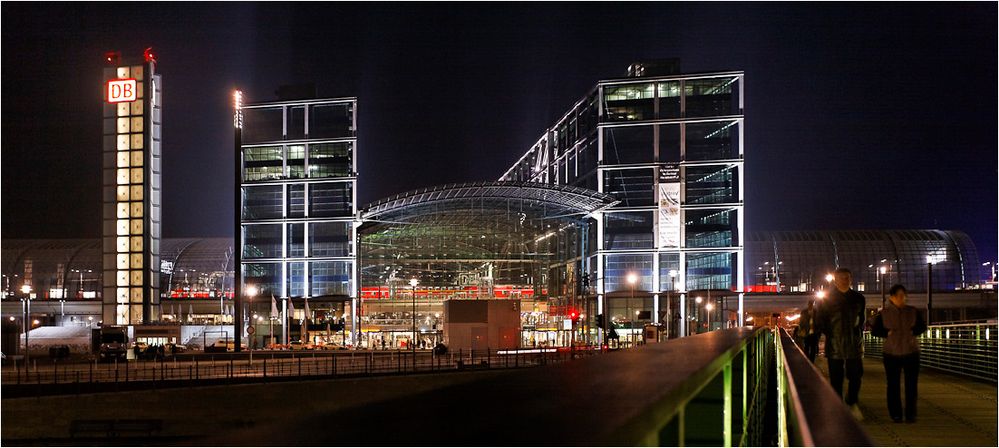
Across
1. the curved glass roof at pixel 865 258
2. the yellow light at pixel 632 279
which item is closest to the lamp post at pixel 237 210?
the yellow light at pixel 632 279

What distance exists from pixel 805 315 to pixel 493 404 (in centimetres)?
1559

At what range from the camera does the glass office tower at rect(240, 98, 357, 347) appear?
102 m

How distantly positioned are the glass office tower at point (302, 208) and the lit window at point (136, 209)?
16073 millimetres

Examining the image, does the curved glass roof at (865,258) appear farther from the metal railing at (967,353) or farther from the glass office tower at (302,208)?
the metal railing at (967,353)

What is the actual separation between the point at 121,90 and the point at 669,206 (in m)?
48.7

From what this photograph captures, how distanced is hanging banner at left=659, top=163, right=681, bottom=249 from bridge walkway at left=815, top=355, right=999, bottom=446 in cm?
7405

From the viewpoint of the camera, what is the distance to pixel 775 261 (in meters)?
136

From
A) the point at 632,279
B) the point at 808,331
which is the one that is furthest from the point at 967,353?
the point at 632,279

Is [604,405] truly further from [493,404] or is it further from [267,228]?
[267,228]

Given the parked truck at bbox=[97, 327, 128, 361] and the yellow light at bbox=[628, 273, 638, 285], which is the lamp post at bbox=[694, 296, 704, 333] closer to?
the yellow light at bbox=[628, 273, 638, 285]

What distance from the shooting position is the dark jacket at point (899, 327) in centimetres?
1221

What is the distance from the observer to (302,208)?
103000 millimetres

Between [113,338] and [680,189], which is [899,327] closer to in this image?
[113,338]

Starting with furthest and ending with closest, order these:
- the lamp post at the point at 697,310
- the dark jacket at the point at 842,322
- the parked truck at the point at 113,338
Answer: the lamp post at the point at 697,310, the parked truck at the point at 113,338, the dark jacket at the point at 842,322
